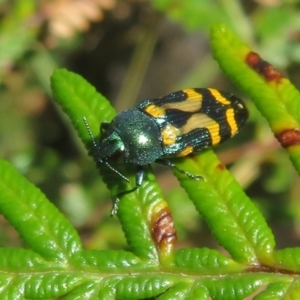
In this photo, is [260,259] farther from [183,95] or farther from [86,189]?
[86,189]

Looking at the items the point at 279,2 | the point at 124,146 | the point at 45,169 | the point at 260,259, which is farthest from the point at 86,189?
the point at 260,259

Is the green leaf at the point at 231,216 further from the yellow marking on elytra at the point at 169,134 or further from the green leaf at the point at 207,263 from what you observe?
the yellow marking on elytra at the point at 169,134

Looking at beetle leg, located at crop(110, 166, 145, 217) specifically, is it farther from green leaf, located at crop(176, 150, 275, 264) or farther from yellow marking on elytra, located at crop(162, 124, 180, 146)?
yellow marking on elytra, located at crop(162, 124, 180, 146)

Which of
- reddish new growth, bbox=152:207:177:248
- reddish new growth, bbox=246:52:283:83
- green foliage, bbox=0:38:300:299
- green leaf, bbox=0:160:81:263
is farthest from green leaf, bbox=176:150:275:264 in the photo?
green leaf, bbox=0:160:81:263

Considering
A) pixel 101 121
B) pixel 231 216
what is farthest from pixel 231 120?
pixel 231 216

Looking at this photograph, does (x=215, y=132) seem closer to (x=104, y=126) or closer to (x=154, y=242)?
(x=104, y=126)

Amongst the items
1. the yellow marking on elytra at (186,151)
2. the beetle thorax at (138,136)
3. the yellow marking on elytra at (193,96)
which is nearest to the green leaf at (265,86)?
the yellow marking on elytra at (186,151)
